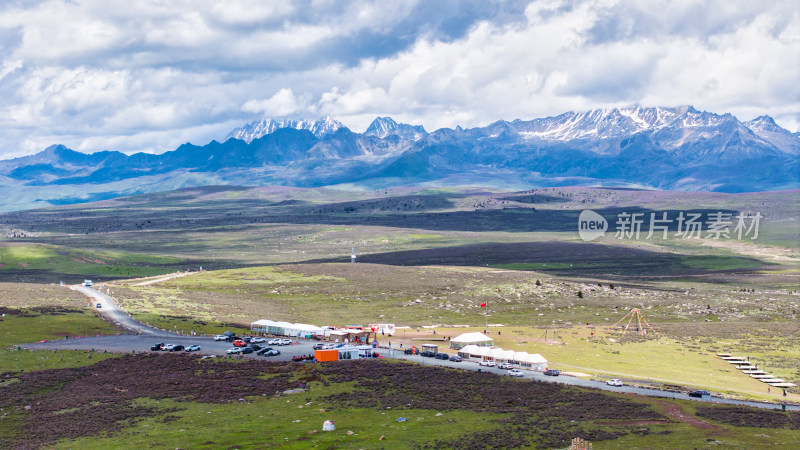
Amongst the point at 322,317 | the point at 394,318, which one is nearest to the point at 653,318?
the point at 394,318

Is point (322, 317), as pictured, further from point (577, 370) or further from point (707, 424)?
point (707, 424)

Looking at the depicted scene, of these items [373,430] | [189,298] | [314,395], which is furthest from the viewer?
[189,298]

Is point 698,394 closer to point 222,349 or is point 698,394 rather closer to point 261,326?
point 222,349

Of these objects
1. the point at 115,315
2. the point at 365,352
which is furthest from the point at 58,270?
the point at 365,352

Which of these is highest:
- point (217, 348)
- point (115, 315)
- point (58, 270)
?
point (217, 348)

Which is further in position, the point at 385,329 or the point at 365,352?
the point at 385,329

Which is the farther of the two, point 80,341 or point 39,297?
point 39,297

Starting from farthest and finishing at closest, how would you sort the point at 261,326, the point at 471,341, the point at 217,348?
the point at 261,326
the point at 471,341
the point at 217,348

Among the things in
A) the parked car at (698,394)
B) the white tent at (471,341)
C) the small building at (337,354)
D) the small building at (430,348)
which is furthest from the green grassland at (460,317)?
the small building at (430,348)
